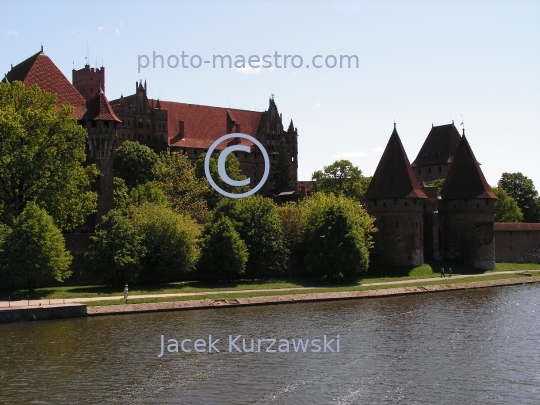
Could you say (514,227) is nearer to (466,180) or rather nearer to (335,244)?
(466,180)

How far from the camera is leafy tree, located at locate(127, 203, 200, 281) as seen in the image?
46.6 metres

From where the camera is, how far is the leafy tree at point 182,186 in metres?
66.0

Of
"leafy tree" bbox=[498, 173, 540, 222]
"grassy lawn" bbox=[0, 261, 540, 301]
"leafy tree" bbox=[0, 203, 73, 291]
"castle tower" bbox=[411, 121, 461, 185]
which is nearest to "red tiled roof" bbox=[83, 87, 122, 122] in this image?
"leafy tree" bbox=[0, 203, 73, 291]

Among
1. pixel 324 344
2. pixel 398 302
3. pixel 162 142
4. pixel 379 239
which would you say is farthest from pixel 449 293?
pixel 162 142

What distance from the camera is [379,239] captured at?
61156 mm

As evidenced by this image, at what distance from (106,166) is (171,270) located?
36.1 ft

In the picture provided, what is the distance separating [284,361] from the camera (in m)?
26.9

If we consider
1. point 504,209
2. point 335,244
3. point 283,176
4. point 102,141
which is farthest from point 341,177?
point 102,141

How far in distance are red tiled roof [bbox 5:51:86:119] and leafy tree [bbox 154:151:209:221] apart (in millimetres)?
14673

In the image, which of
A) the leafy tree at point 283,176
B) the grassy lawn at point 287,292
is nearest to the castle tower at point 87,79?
the leafy tree at point 283,176

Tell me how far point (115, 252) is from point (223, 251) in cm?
764

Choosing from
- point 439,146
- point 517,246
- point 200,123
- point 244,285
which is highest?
point 200,123

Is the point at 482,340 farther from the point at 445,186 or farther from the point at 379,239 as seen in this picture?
the point at 445,186

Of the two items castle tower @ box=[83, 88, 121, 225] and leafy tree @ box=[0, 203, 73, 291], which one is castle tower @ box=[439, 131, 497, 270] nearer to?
castle tower @ box=[83, 88, 121, 225]
